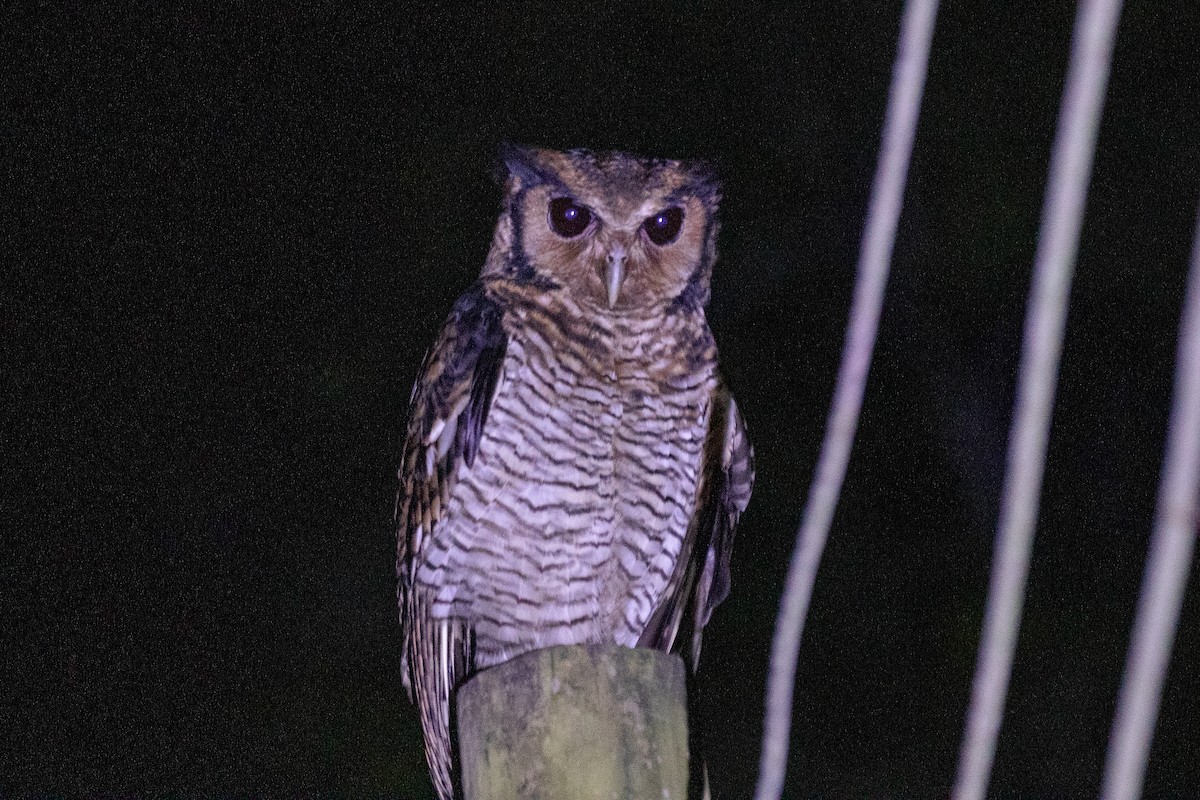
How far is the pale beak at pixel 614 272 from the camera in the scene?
188cm

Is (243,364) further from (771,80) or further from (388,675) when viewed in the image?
(771,80)

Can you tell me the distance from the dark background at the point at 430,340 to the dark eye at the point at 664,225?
353 millimetres

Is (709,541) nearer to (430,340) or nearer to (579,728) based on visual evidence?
(430,340)

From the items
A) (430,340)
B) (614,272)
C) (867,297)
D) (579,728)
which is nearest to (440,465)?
(614,272)

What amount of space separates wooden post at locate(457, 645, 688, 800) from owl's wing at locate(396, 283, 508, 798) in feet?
2.37

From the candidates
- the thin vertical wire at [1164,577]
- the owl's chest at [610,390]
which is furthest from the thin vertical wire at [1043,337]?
the owl's chest at [610,390]

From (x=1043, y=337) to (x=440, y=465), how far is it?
1504 mm

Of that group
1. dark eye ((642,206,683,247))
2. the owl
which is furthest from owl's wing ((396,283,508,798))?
dark eye ((642,206,683,247))

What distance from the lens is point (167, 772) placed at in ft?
8.52

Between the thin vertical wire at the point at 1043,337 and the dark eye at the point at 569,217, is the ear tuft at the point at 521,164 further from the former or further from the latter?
the thin vertical wire at the point at 1043,337

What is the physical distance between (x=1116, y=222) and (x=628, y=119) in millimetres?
1080

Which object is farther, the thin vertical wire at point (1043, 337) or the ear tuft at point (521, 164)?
the ear tuft at point (521, 164)

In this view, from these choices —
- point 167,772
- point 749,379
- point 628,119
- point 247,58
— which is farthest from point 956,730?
point 247,58

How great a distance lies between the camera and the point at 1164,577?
40cm
